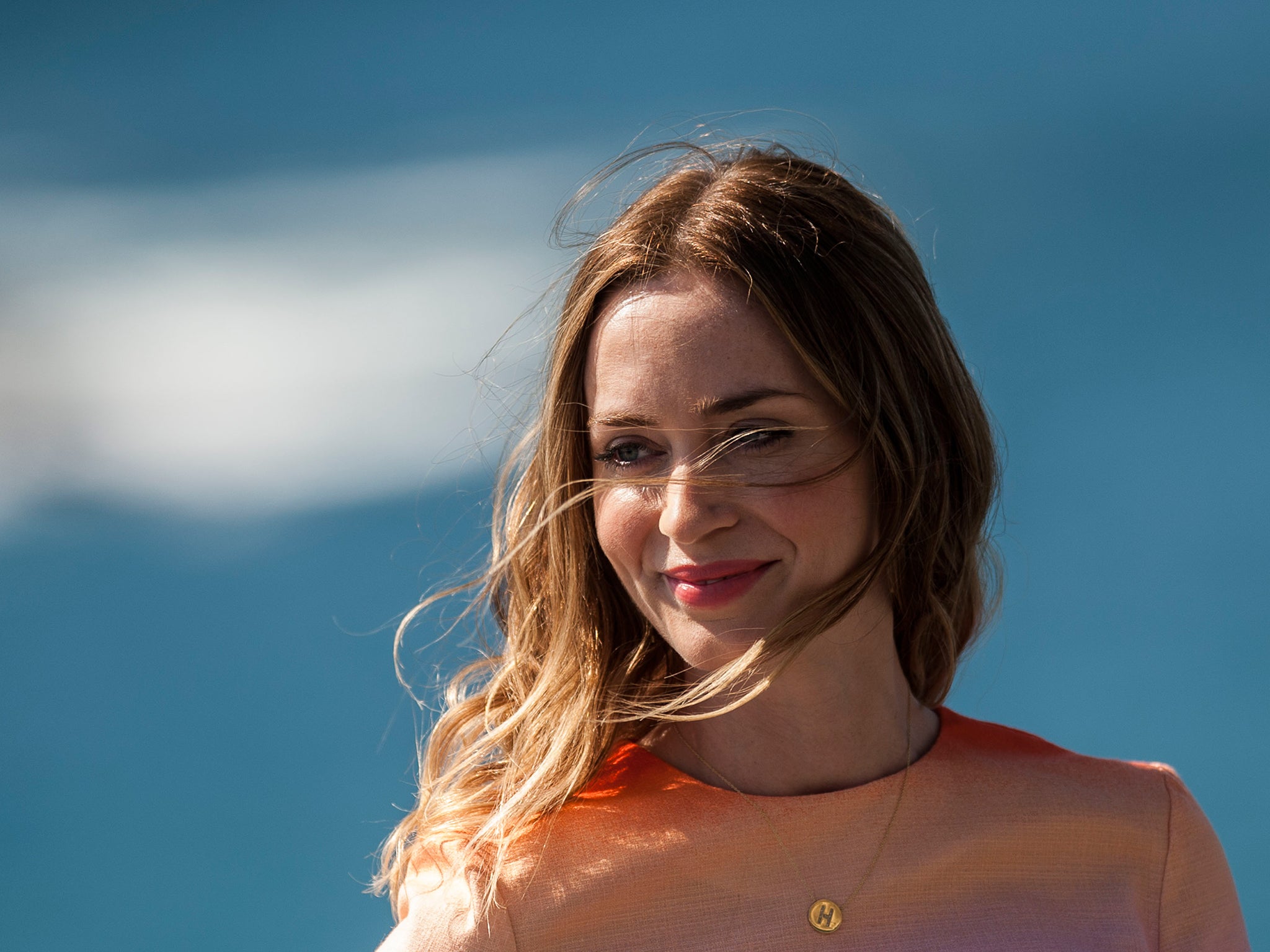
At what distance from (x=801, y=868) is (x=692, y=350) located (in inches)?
28.3

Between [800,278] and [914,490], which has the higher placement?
[800,278]

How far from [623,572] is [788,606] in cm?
24

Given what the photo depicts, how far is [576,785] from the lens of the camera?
6.25ft

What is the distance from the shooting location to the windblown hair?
A: 6.01ft

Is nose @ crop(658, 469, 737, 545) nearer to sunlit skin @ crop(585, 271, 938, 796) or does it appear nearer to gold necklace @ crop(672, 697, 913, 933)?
sunlit skin @ crop(585, 271, 938, 796)

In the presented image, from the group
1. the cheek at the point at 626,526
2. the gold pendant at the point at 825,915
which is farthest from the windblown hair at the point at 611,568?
the gold pendant at the point at 825,915

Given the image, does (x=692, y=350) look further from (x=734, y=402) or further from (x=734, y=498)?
(x=734, y=498)

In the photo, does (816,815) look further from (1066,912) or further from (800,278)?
(800,278)

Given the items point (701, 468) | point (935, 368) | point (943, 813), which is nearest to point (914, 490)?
point (935, 368)

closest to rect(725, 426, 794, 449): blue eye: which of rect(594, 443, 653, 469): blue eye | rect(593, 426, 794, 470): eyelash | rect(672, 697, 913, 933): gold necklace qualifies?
rect(593, 426, 794, 470): eyelash

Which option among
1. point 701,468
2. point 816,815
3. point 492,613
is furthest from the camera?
point 492,613

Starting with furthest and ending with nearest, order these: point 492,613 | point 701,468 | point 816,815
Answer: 1. point 492,613
2. point 816,815
3. point 701,468

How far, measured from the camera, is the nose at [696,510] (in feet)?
5.71

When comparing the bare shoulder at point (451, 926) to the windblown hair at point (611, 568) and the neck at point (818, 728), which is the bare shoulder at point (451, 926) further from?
the neck at point (818, 728)
